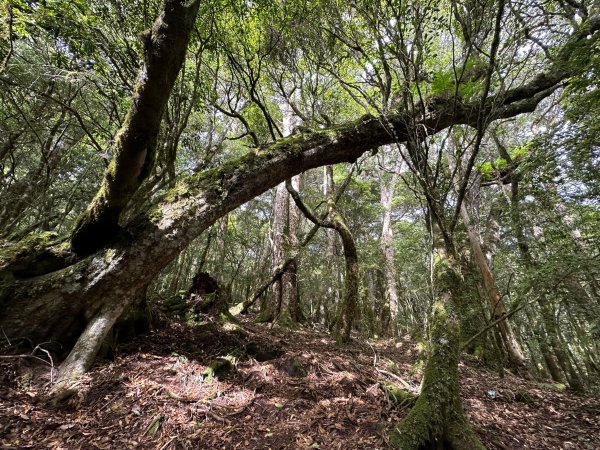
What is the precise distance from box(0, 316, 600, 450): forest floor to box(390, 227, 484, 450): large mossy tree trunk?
34 cm

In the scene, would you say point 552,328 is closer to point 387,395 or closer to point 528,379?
point 528,379

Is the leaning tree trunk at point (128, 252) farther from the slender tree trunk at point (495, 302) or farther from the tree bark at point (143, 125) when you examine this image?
the slender tree trunk at point (495, 302)

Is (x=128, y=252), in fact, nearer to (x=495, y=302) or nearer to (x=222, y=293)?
(x=222, y=293)

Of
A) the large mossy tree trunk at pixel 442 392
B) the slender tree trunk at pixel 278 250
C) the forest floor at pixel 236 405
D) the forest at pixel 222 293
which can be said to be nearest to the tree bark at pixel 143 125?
the forest at pixel 222 293

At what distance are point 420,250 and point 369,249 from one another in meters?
3.23

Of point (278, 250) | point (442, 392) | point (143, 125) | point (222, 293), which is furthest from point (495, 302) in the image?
point (143, 125)

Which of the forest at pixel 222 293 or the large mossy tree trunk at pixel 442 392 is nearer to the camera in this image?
the large mossy tree trunk at pixel 442 392

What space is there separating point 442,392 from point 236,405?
235cm

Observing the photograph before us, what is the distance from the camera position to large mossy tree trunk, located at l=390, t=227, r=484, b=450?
277 centimetres

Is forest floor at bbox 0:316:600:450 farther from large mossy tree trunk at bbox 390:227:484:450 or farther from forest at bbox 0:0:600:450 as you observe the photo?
large mossy tree trunk at bbox 390:227:484:450

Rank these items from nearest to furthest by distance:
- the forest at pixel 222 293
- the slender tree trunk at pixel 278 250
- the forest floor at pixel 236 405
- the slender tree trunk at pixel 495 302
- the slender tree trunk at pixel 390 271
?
the forest floor at pixel 236 405, the forest at pixel 222 293, the slender tree trunk at pixel 495 302, the slender tree trunk at pixel 278 250, the slender tree trunk at pixel 390 271

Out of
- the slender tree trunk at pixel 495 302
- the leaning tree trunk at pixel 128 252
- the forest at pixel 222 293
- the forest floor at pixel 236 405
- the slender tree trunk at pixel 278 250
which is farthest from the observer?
the slender tree trunk at pixel 278 250

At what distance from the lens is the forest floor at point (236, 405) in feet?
8.55

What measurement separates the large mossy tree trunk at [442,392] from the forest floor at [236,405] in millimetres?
340
